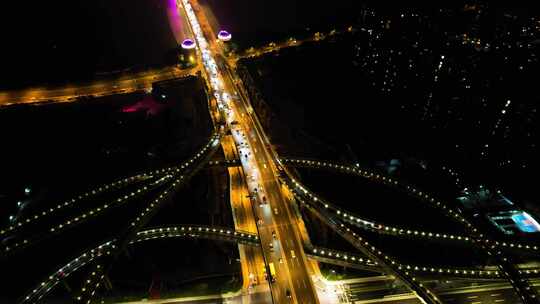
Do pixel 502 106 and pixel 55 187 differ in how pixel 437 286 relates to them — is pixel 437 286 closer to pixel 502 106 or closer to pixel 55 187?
pixel 502 106

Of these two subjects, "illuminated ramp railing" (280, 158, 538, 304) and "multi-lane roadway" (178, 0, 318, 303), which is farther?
"multi-lane roadway" (178, 0, 318, 303)

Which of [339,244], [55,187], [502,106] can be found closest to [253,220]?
[339,244]

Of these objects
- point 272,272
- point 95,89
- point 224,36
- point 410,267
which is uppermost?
point 224,36

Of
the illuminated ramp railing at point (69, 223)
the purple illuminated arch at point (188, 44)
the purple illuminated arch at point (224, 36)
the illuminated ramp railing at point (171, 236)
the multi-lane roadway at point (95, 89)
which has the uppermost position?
the purple illuminated arch at point (224, 36)

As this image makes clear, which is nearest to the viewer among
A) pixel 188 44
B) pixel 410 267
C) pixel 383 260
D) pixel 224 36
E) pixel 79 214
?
pixel 383 260

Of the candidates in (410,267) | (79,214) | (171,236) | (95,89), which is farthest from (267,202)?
(95,89)

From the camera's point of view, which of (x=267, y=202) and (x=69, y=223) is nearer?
(x=69, y=223)

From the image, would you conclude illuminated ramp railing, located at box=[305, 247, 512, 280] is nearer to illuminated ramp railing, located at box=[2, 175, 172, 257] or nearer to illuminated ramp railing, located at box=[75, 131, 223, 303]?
illuminated ramp railing, located at box=[75, 131, 223, 303]

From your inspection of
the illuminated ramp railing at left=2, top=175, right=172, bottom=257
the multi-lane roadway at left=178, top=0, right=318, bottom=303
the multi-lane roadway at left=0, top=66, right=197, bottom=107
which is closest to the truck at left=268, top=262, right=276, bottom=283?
the multi-lane roadway at left=178, top=0, right=318, bottom=303

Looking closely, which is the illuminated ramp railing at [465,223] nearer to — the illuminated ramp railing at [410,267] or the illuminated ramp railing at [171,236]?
the illuminated ramp railing at [410,267]

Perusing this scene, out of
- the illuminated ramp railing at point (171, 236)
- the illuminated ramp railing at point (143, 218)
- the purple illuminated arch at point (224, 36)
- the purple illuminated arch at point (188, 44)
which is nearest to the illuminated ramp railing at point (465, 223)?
the illuminated ramp railing at point (143, 218)

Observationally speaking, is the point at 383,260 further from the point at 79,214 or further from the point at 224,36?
the point at 224,36

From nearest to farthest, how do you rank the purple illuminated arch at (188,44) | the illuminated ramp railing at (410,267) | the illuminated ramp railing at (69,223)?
the illuminated ramp railing at (410,267) < the illuminated ramp railing at (69,223) < the purple illuminated arch at (188,44)

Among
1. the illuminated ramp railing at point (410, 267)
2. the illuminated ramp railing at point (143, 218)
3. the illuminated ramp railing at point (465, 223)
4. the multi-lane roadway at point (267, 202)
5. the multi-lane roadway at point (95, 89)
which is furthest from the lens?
the multi-lane roadway at point (95, 89)
